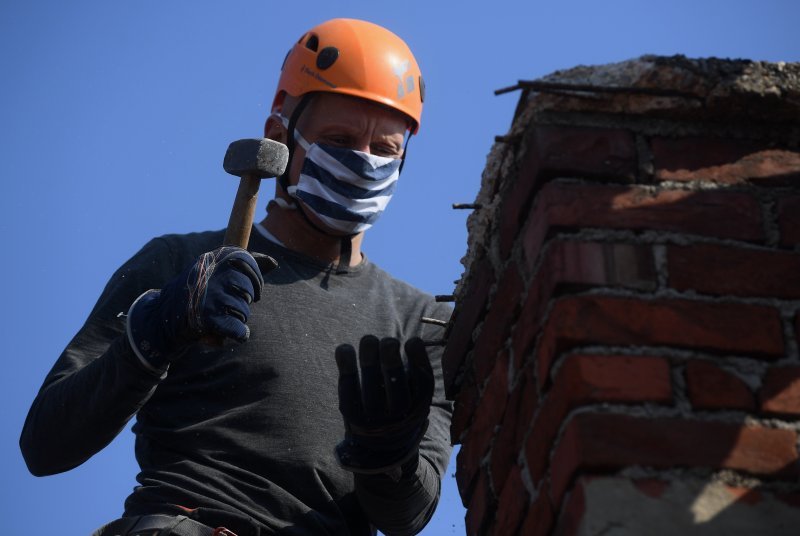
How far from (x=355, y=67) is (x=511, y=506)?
2804 millimetres

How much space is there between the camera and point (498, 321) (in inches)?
98.3

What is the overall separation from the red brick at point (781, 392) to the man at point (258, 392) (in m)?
0.98

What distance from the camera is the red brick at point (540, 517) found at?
200 cm

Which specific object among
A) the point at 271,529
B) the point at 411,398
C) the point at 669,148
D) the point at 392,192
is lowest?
the point at 271,529

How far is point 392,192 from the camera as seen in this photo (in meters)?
4.59

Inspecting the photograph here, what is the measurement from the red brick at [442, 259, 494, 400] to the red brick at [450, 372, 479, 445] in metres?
0.04

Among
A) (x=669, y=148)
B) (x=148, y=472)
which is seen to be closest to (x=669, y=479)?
(x=669, y=148)

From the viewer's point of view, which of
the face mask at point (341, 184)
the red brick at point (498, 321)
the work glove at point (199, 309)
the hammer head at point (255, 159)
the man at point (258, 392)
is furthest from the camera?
the face mask at point (341, 184)

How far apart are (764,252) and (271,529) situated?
5.74ft

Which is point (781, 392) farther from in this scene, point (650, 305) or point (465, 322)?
point (465, 322)

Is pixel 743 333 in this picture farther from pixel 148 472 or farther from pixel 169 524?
pixel 148 472

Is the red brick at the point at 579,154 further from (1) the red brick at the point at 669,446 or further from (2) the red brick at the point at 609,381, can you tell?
(1) the red brick at the point at 669,446

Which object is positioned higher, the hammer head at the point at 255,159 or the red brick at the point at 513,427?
the hammer head at the point at 255,159

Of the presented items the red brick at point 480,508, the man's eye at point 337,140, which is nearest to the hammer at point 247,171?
the man's eye at point 337,140
